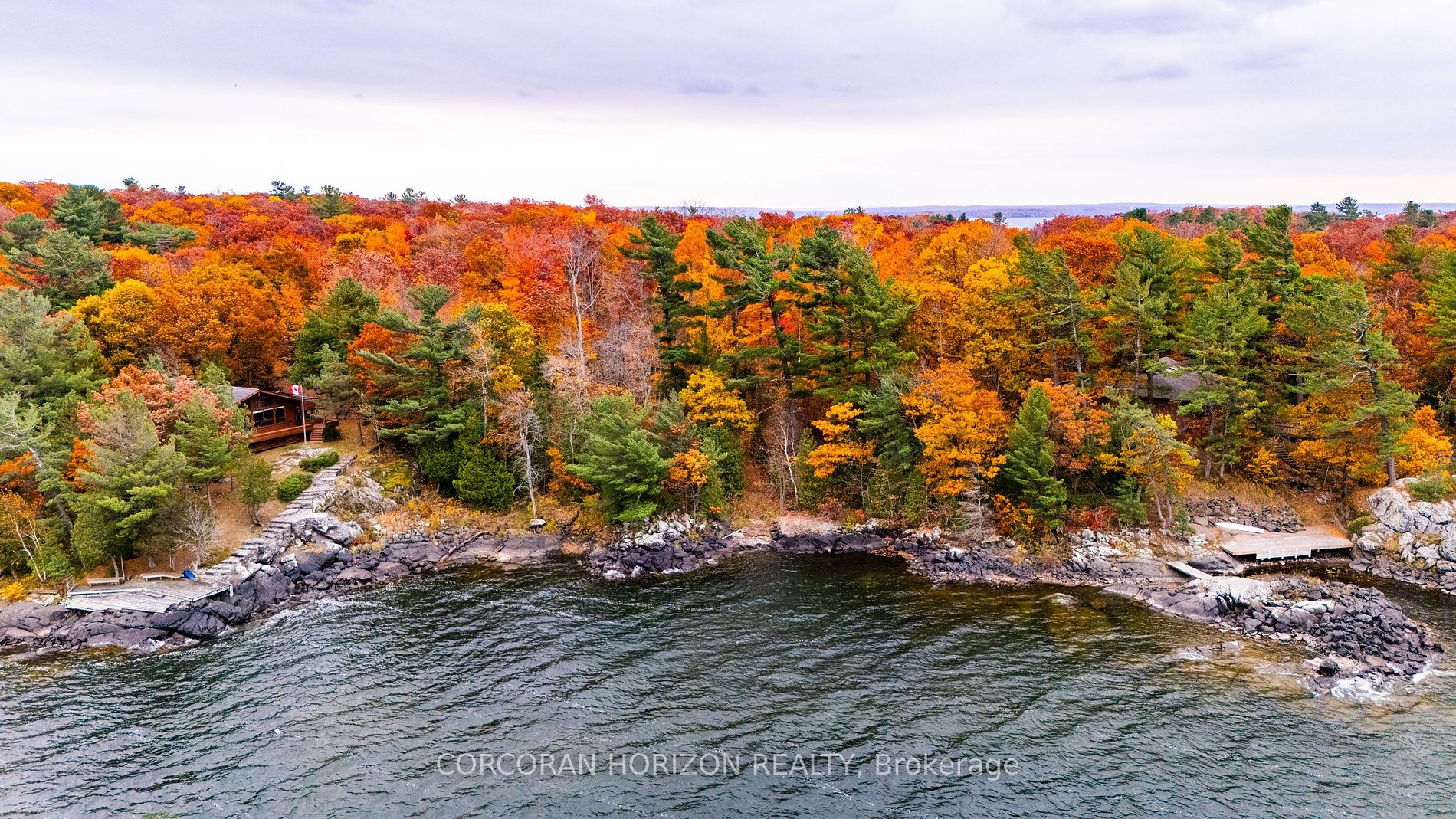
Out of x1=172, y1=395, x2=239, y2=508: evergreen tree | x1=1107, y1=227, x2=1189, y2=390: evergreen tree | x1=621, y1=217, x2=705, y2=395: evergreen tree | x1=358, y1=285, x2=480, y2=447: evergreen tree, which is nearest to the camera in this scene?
x1=172, y1=395, x2=239, y2=508: evergreen tree

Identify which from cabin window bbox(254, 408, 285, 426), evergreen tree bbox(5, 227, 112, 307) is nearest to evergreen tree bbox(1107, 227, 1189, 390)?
cabin window bbox(254, 408, 285, 426)

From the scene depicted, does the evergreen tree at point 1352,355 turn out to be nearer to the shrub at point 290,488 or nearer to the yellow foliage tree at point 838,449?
the yellow foliage tree at point 838,449

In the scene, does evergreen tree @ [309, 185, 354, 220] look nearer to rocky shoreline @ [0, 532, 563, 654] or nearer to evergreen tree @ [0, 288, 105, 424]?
evergreen tree @ [0, 288, 105, 424]

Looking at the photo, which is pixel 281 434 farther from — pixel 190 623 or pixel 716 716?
pixel 716 716

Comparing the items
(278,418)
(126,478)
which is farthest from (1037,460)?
(278,418)

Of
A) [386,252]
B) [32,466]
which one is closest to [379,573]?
[32,466]

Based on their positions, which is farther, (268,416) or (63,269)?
(63,269)
